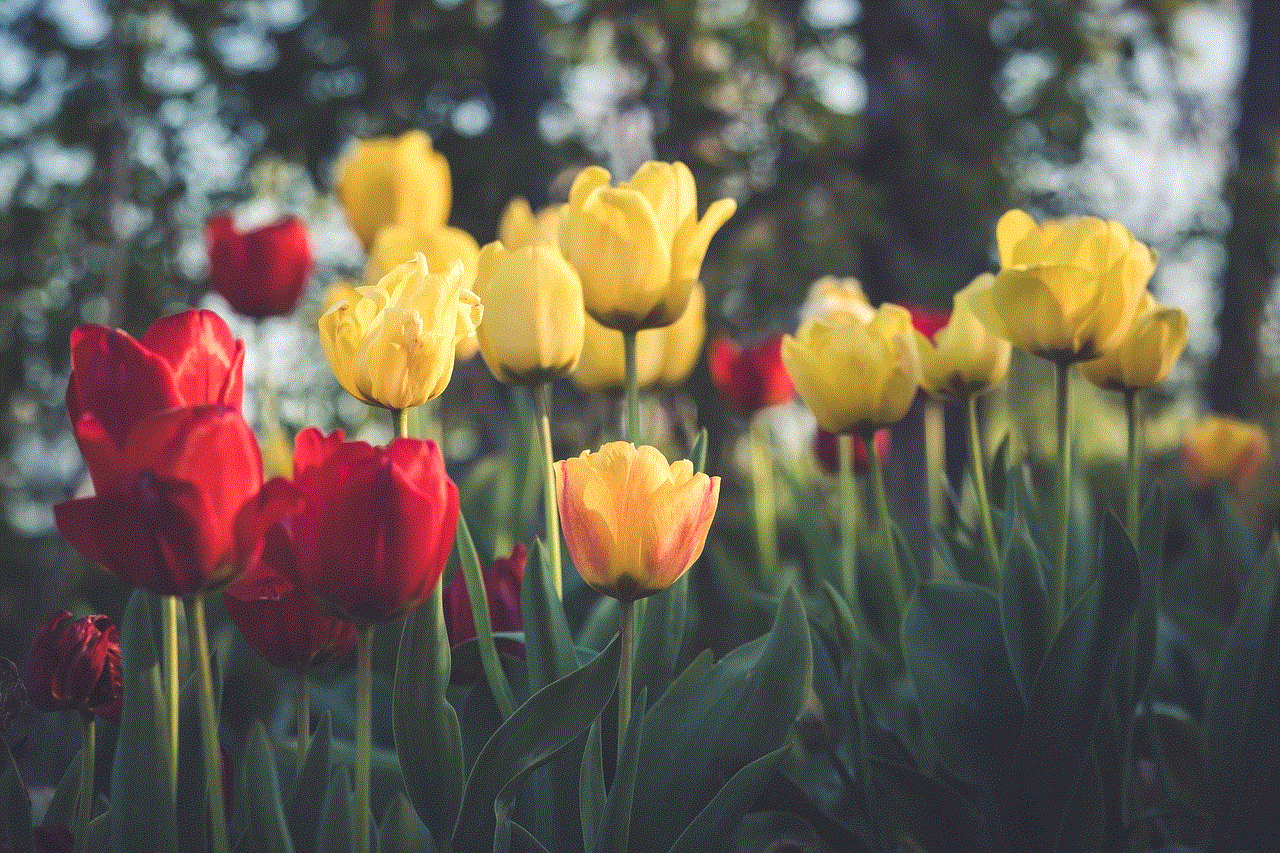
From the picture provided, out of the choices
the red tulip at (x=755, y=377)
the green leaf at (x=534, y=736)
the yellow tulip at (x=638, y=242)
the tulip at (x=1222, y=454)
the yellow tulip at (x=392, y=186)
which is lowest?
the tulip at (x=1222, y=454)

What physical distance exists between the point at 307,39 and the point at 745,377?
2.44m

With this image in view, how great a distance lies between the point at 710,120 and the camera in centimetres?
339

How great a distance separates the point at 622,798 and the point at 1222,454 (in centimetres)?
269

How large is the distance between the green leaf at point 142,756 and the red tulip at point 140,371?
0.47 feet

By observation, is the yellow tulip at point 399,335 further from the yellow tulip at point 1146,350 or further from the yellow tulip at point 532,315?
the yellow tulip at point 1146,350

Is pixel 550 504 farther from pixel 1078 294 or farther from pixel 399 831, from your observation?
pixel 1078 294

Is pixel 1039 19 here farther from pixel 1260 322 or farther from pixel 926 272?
pixel 1260 322

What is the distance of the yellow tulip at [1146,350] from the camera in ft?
3.78

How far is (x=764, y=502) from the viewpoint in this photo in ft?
7.21

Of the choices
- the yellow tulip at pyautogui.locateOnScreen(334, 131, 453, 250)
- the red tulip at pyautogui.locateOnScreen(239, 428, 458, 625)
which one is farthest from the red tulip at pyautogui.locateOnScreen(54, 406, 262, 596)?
the yellow tulip at pyautogui.locateOnScreen(334, 131, 453, 250)

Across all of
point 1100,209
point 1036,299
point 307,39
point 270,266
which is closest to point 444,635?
point 1036,299

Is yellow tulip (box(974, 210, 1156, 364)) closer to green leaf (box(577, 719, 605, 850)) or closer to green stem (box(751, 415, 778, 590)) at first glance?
green leaf (box(577, 719, 605, 850))

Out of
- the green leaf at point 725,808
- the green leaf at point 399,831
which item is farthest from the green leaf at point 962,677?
the green leaf at point 399,831

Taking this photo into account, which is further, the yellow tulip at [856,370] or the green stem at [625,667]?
the yellow tulip at [856,370]
